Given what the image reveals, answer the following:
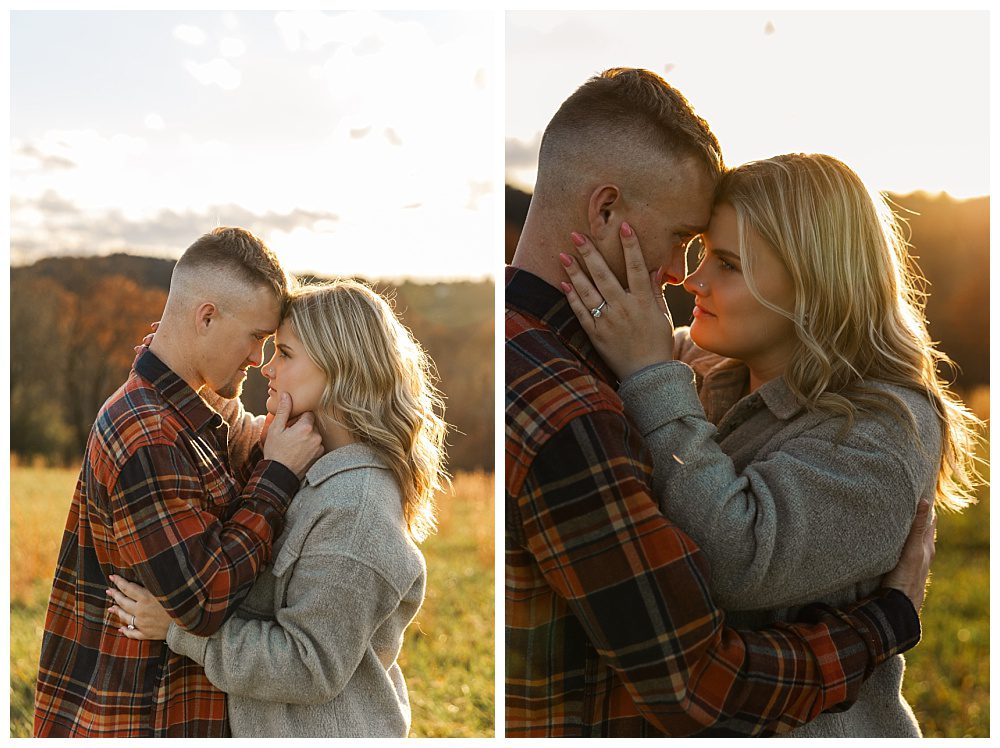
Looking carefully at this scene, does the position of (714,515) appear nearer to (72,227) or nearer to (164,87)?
(164,87)

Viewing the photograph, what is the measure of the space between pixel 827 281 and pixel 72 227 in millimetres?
4414

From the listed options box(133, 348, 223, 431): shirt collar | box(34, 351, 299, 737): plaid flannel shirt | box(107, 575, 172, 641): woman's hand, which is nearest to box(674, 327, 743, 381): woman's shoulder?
box(34, 351, 299, 737): plaid flannel shirt

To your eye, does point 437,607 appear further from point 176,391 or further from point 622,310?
point 622,310

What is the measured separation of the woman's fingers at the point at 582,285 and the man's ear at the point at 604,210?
0.24 ft

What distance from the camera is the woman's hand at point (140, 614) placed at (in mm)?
1838

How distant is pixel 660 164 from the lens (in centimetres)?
178

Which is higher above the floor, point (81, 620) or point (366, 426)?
point (366, 426)

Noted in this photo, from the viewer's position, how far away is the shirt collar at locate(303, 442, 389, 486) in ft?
6.31

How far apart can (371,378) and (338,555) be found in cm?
41

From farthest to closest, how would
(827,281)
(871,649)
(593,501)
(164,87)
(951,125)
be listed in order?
(164,87), (951,125), (827,281), (871,649), (593,501)

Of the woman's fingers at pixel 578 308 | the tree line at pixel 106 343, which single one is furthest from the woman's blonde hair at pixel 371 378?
the tree line at pixel 106 343

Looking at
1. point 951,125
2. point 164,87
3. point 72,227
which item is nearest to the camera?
point 951,125

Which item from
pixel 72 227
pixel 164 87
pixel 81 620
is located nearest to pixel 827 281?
pixel 81 620

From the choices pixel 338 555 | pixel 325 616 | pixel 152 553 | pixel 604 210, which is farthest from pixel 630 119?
pixel 152 553
